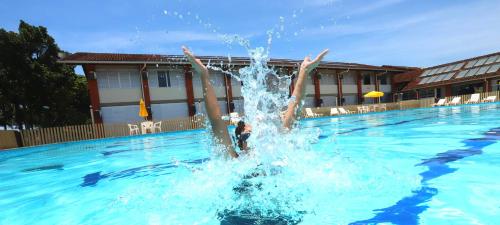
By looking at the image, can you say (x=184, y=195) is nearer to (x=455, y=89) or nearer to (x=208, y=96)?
(x=208, y=96)

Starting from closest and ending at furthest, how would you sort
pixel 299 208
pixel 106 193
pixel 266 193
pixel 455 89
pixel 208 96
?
pixel 299 208 < pixel 266 193 < pixel 208 96 < pixel 106 193 < pixel 455 89

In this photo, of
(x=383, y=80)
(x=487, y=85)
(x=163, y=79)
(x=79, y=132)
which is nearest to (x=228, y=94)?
(x=163, y=79)

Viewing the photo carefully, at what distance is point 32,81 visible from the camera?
21047 millimetres

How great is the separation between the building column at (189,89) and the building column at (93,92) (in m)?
5.85

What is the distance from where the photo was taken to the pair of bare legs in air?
3.66 meters

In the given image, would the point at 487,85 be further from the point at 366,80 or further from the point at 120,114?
the point at 120,114

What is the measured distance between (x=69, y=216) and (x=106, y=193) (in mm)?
1010

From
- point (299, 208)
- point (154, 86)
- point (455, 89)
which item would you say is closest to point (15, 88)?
point (154, 86)

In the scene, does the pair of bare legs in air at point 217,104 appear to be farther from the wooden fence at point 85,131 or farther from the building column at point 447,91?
the building column at point 447,91

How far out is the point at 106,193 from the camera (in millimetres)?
4703

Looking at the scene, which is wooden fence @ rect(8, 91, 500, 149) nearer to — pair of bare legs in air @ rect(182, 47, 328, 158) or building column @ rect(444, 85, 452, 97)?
pair of bare legs in air @ rect(182, 47, 328, 158)

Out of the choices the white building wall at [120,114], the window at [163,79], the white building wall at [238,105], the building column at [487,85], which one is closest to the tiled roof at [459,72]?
the building column at [487,85]

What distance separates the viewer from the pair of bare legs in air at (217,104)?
12.0ft

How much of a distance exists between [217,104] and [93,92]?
60.2ft
